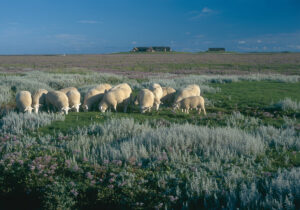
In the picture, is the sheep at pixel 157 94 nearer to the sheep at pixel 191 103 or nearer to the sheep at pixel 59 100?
the sheep at pixel 191 103

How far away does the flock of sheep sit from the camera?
38.7 feet

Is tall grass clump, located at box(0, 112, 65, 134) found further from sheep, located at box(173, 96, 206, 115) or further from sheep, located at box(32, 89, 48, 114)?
sheep, located at box(173, 96, 206, 115)

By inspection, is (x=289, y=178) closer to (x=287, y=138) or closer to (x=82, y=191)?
(x=287, y=138)

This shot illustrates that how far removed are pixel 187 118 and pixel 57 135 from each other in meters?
5.32

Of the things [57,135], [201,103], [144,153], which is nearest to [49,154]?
[57,135]

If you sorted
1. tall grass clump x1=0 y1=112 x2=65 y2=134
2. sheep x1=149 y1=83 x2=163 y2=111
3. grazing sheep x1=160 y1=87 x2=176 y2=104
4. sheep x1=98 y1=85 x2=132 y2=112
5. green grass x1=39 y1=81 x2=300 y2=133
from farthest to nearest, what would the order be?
grazing sheep x1=160 y1=87 x2=176 y2=104, sheep x1=149 y1=83 x2=163 y2=111, sheep x1=98 y1=85 x2=132 y2=112, green grass x1=39 y1=81 x2=300 y2=133, tall grass clump x1=0 y1=112 x2=65 y2=134

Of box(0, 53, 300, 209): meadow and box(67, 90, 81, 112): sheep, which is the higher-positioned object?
box(67, 90, 81, 112): sheep

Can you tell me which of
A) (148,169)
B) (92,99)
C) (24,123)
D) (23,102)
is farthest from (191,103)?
(23,102)

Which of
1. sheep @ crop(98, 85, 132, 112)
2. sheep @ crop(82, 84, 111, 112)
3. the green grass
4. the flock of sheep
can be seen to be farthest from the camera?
sheep @ crop(82, 84, 111, 112)

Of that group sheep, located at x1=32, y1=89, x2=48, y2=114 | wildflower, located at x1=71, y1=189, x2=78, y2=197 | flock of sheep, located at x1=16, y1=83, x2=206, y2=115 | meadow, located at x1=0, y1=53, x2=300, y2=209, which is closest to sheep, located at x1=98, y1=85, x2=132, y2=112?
Result: flock of sheep, located at x1=16, y1=83, x2=206, y2=115

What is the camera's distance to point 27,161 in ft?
19.3

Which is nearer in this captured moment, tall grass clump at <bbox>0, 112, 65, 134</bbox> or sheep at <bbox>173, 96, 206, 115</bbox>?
tall grass clump at <bbox>0, 112, 65, 134</bbox>

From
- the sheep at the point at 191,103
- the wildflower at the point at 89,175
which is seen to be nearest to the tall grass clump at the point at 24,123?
the wildflower at the point at 89,175

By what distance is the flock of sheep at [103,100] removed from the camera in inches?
464
